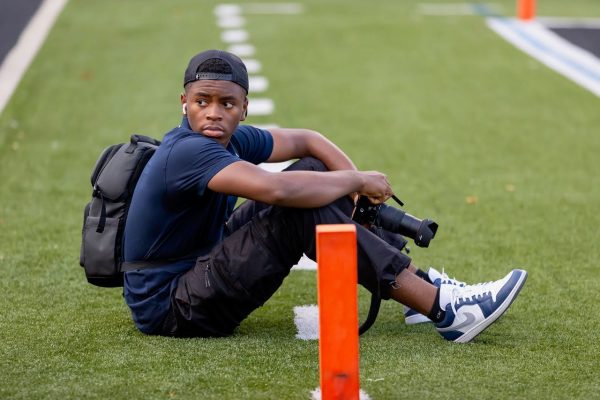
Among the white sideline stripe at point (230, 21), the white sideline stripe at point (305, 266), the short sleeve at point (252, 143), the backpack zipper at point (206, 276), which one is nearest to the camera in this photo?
the backpack zipper at point (206, 276)

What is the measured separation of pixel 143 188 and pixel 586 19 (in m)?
12.2

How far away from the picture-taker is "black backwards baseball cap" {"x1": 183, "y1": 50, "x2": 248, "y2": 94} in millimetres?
4809

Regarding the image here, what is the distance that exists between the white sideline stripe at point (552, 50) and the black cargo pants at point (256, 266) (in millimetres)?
7469

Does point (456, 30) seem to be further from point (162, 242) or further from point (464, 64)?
point (162, 242)

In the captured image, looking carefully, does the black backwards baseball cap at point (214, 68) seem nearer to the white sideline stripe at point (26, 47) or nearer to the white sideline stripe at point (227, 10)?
the white sideline stripe at point (26, 47)

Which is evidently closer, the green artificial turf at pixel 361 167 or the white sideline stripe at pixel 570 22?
the green artificial turf at pixel 361 167

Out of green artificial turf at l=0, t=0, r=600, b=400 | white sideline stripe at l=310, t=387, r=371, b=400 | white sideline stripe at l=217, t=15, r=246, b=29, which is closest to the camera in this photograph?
white sideline stripe at l=310, t=387, r=371, b=400

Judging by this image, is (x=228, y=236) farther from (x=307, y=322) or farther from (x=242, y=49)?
(x=242, y=49)

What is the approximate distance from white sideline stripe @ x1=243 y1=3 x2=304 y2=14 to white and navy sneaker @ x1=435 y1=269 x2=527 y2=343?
11.2 m

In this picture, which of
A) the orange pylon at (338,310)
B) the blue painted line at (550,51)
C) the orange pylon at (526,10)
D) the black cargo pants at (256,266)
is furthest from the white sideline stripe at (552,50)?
the orange pylon at (338,310)

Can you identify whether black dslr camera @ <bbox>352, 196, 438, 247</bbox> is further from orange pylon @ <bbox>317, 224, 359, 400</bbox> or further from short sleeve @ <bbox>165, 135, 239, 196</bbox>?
orange pylon @ <bbox>317, 224, 359, 400</bbox>

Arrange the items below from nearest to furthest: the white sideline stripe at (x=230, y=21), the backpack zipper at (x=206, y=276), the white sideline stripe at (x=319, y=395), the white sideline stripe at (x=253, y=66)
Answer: the white sideline stripe at (x=319, y=395), the backpack zipper at (x=206, y=276), the white sideline stripe at (x=253, y=66), the white sideline stripe at (x=230, y=21)

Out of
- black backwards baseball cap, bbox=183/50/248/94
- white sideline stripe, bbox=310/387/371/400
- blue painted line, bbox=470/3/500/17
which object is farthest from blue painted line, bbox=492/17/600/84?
white sideline stripe, bbox=310/387/371/400

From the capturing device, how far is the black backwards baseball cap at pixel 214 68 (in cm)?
481
